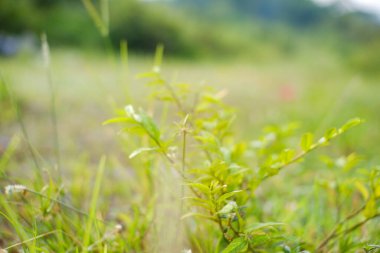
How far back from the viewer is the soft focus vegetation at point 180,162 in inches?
27.1

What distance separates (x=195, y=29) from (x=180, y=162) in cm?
1156

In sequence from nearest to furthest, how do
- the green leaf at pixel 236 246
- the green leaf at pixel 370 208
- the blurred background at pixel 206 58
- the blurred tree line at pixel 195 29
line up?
the green leaf at pixel 236 246 < the green leaf at pixel 370 208 < the blurred background at pixel 206 58 < the blurred tree line at pixel 195 29

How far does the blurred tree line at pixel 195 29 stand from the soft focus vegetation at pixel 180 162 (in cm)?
381

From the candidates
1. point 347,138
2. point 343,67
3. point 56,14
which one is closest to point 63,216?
point 347,138

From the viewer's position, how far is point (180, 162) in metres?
0.81

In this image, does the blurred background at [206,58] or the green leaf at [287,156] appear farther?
the blurred background at [206,58]

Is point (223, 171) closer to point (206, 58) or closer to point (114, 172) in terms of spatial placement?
point (114, 172)

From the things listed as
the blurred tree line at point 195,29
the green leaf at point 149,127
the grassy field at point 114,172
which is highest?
the green leaf at point 149,127

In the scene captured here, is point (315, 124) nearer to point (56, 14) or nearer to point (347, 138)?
point (347, 138)

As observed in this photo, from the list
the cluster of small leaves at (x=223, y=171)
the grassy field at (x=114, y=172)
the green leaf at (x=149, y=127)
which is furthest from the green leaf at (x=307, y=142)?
the green leaf at (x=149, y=127)

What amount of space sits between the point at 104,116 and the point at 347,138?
150 centimetres

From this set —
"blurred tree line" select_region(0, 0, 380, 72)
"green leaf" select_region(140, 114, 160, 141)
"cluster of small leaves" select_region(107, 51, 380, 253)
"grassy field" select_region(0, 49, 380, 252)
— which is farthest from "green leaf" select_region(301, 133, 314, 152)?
"blurred tree line" select_region(0, 0, 380, 72)

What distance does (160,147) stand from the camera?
0.65 m

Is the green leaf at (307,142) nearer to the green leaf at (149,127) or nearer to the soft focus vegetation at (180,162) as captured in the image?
the soft focus vegetation at (180,162)
